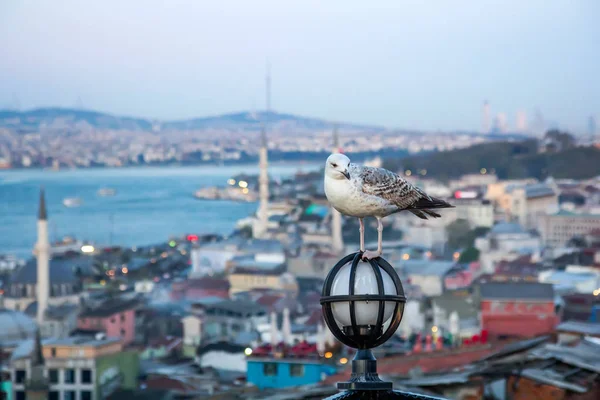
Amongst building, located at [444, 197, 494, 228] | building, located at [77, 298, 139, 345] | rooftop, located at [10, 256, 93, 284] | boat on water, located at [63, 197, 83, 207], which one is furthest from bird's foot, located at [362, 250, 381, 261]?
boat on water, located at [63, 197, 83, 207]

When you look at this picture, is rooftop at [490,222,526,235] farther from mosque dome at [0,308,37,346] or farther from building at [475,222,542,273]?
mosque dome at [0,308,37,346]

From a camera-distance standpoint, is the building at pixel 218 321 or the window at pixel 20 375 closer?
the window at pixel 20 375

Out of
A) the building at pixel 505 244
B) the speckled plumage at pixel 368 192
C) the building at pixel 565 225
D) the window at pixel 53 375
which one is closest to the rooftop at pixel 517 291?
the window at pixel 53 375

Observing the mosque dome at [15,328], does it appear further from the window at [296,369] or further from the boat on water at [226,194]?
the boat on water at [226,194]

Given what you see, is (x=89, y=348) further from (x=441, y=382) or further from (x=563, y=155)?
(x=563, y=155)

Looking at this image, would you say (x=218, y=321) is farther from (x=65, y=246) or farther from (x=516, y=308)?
(x=65, y=246)

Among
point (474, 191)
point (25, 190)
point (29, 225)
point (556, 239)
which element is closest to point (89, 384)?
point (556, 239)
